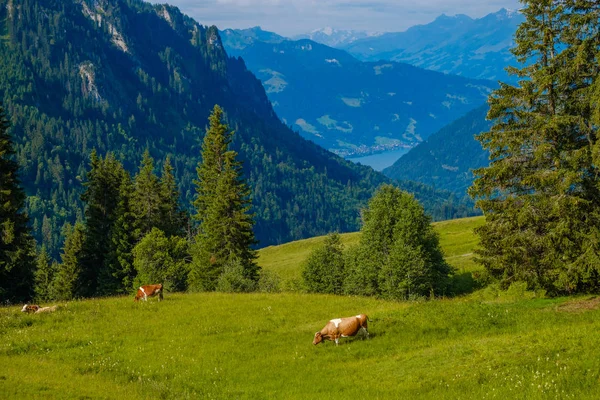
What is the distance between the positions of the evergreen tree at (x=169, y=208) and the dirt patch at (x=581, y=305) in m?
48.7

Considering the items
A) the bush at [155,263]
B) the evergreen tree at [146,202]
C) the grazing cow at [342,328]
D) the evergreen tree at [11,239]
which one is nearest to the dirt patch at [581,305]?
the grazing cow at [342,328]

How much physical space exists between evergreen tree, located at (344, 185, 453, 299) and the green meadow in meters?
18.4

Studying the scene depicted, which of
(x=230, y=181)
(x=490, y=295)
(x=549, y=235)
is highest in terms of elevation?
(x=230, y=181)

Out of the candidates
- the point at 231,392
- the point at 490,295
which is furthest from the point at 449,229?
the point at 231,392

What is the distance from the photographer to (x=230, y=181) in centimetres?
5659

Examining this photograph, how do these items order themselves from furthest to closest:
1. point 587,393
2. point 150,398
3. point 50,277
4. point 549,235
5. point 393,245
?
point 50,277
point 393,245
point 549,235
point 150,398
point 587,393

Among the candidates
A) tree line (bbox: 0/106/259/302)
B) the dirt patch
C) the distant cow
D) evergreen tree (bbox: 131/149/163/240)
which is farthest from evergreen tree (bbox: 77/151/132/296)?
the dirt patch

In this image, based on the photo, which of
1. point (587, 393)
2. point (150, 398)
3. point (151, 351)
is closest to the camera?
point (587, 393)

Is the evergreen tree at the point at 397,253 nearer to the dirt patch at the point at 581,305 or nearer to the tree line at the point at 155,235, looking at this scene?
the tree line at the point at 155,235

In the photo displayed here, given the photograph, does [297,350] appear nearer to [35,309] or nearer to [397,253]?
[35,309]

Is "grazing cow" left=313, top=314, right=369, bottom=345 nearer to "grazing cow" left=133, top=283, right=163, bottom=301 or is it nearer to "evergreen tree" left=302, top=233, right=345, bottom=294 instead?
"grazing cow" left=133, top=283, right=163, bottom=301

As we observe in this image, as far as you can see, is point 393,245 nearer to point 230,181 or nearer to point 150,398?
point 230,181

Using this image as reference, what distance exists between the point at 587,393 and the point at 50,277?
285 feet

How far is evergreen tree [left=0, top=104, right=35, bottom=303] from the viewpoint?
4534cm
